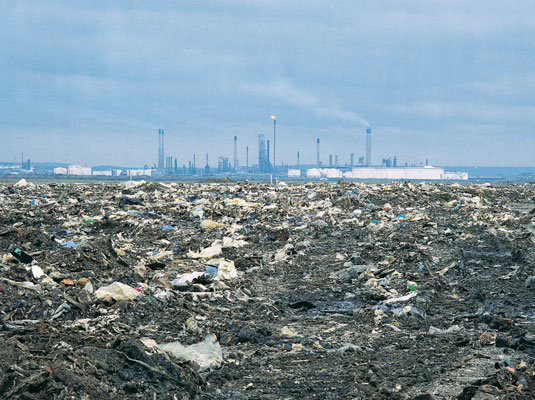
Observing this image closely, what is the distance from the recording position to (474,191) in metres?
20.9

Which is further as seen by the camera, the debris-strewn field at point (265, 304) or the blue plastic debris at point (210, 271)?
the blue plastic debris at point (210, 271)

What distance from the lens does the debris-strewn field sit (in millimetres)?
4332

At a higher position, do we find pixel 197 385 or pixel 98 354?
pixel 98 354

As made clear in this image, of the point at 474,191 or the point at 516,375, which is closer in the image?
the point at 516,375

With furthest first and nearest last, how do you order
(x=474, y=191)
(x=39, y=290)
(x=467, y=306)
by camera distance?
(x=474, y=191) → (x=467, y=306) → (x=39, y=290)

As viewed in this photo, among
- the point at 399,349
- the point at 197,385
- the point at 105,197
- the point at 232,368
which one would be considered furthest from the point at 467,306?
the point at 105,197

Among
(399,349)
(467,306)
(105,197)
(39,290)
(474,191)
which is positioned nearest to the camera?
(399,349)

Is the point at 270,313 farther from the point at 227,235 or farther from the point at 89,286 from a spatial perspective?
the point at 227,235

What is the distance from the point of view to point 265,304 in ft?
24.8

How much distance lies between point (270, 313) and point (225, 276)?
1843 millimetres

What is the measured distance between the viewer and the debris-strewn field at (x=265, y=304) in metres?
4.33

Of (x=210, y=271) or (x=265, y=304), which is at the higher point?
(x=210, y=271)

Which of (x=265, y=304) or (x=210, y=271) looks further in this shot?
(x=210, y=271)

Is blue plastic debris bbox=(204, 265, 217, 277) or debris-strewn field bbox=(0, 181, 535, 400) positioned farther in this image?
blue plastic debris bbox=(204, 265, 217, 277)
